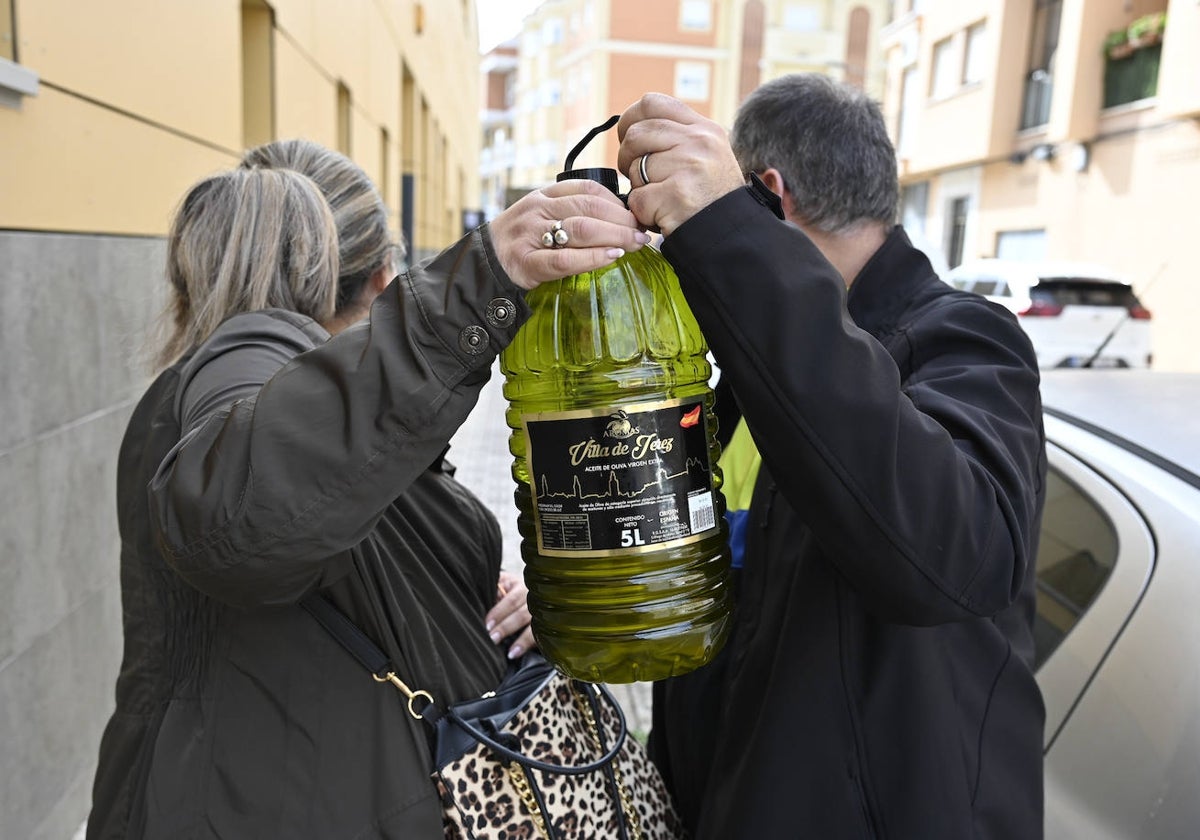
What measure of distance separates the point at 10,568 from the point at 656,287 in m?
2.19

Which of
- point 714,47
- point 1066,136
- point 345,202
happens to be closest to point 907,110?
point 1066,136

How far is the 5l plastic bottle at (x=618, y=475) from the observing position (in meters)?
1.20

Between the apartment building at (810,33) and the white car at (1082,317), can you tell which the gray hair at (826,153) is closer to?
the white car at (1082,317)

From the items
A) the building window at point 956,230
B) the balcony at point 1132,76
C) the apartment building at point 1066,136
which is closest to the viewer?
the apartment building at point 1066,136

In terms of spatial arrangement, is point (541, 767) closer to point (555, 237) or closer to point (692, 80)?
point (555, 237)

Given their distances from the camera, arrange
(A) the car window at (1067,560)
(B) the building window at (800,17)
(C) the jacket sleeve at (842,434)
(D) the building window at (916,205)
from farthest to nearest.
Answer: (B) the building window at (800,17), (D) the building window at (916,205), (A) the car window at (1067,560), (C) the jacket sleeve at (842,434)

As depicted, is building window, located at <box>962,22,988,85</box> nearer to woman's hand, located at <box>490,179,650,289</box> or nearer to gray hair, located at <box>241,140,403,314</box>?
gray hair, located at <box>241,140,403,314</box>

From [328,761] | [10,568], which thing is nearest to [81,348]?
[10,568]

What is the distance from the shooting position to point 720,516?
1367 millimetres

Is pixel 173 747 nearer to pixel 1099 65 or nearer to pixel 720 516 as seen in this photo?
pixel 720 516

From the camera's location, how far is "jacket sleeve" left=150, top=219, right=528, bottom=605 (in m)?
1.17

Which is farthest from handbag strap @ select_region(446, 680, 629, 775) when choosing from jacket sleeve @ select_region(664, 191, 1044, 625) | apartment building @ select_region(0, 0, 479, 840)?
apartment building @ select_region(0, 0, 479, 840)

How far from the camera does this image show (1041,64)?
20938 mm

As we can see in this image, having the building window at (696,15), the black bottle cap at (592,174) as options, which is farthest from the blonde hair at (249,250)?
the building window at (696,15)
